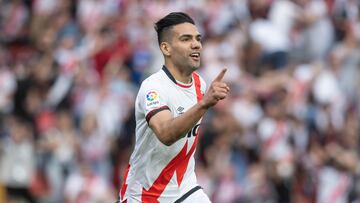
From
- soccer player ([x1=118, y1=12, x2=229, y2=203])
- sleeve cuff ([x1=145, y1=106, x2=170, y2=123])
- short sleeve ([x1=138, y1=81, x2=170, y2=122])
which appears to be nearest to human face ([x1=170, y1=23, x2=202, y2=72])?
soccer player ([x1=118, y1=12, x2=229, y2=203])

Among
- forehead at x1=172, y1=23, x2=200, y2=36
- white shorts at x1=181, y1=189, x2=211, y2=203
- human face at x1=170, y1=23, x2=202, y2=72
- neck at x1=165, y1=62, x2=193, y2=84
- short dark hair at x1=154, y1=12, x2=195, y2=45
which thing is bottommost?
white shorts at x1=181, y1=189, x2=211, y2=203

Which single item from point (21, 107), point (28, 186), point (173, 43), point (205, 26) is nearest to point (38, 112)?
point (21, 107)

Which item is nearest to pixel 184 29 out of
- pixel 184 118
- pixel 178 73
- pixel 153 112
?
pixel 178 73

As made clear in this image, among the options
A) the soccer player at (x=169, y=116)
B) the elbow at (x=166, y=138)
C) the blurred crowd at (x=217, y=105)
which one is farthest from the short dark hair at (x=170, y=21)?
the blurred crowd at (x=217, y=105)

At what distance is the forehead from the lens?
903cm

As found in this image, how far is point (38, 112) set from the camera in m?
18.7

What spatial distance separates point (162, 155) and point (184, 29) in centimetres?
104

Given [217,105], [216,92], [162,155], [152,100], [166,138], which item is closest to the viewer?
[216,92]

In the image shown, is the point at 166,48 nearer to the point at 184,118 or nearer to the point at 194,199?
the point at 184,118

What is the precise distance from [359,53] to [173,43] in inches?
374

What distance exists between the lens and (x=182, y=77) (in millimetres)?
9148

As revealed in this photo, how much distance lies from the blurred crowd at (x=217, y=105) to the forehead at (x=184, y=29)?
22.2ft

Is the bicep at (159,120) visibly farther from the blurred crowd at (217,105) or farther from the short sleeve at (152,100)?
the blurred crowd at (217,105)

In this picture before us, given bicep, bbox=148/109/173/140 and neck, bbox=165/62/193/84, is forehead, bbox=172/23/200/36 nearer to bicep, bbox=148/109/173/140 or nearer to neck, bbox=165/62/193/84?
neck, bbox=165/62/193/84
